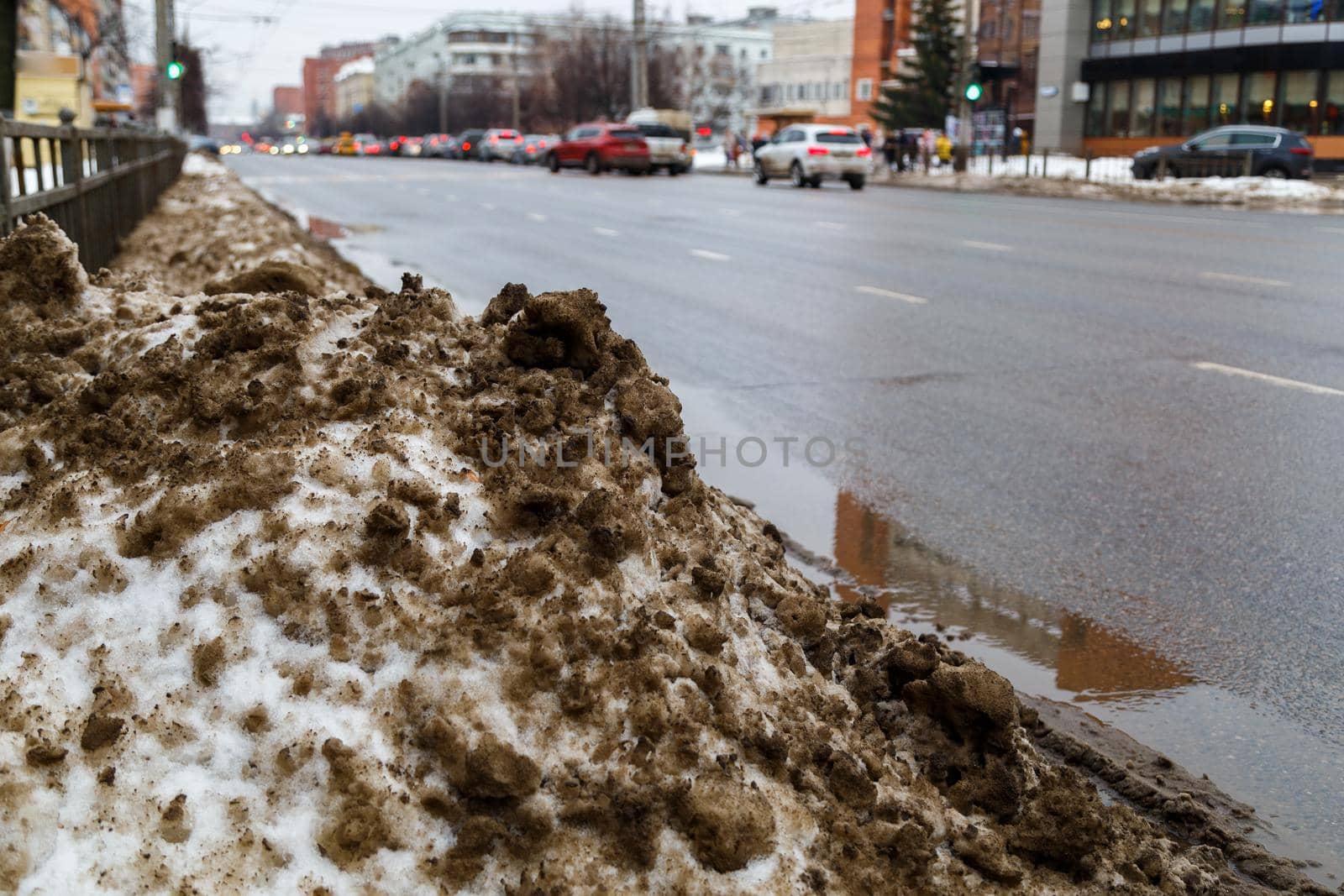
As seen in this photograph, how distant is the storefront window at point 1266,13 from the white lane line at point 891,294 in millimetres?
39058

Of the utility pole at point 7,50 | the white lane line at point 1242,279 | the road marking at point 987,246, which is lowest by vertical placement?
the white lane line at point 1242,279

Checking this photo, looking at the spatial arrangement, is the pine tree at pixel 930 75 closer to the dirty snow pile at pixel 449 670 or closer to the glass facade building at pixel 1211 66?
the glass facade building at pixel 1211 66

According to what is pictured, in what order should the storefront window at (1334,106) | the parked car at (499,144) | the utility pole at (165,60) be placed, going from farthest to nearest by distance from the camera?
the parked car at (499,144), the storefront window at (1334,106), the utility pole at (165,60)

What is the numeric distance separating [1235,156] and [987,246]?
1902 centimetres

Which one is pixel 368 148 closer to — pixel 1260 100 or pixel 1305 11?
pixel 1260 100

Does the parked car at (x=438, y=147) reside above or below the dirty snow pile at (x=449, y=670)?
above

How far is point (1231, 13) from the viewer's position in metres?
46.4

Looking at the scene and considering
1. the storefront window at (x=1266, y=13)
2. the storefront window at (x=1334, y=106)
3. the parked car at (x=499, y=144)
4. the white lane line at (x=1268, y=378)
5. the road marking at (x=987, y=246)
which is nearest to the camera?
the white lane line at (x=1268, y=378)

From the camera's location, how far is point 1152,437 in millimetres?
6598

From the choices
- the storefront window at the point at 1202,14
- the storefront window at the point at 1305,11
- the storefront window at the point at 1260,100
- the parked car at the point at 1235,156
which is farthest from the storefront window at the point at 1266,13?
the parked car at the point at 1235,156

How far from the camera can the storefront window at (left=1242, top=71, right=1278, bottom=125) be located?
149ft

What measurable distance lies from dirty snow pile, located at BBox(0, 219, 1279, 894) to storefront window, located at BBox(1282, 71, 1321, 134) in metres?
46.9

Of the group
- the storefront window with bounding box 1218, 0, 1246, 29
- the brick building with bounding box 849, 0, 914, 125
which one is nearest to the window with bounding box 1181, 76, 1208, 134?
the storefront window with bounding box 1218, 0, 1246, 29

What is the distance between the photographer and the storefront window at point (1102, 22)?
169 ft
